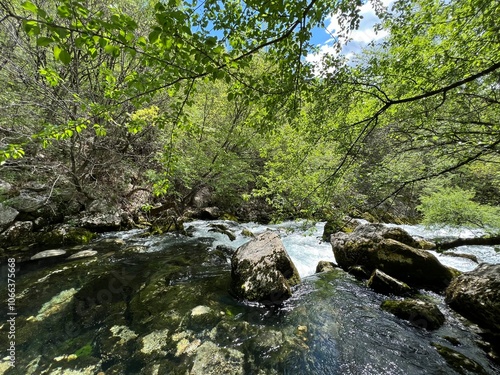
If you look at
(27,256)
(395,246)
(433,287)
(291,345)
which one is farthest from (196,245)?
(433,287)

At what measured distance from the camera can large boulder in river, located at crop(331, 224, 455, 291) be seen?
575cm

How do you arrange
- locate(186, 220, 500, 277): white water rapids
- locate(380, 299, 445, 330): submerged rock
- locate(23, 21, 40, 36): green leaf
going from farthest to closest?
locate(186, 220, 500, 277): white water rapids < locate(380, 299, 445, 330): submerged rock < locate(23, 21, 40, 36): green leaf

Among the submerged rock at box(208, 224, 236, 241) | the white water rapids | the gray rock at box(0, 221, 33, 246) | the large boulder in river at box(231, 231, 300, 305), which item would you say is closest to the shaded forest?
the gray rock at box(0, 221, 33, 246)

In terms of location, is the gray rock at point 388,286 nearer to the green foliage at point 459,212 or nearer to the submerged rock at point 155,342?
the submerged rock at point 155,342

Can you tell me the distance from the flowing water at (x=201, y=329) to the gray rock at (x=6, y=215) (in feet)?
8.34

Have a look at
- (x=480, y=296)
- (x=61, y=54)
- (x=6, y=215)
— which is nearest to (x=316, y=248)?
(x=480, y=296)

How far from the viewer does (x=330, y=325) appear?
4.25 meters

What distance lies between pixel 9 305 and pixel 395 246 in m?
8.94

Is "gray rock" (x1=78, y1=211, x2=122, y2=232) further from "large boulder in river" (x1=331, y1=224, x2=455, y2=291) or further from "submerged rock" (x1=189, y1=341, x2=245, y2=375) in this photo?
"large boulder in river" (x1=331, y1=224, x2=455, y2=291)

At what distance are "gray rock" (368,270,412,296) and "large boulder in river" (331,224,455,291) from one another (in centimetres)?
54

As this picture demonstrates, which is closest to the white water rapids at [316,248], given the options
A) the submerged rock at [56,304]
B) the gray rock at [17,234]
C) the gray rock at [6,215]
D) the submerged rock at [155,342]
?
the submerged rock at [155,342]

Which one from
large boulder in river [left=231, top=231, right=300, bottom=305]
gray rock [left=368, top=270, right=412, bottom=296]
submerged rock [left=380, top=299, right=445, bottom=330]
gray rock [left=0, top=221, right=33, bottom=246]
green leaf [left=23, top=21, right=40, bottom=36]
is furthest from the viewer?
gray rock [left=0, top=221, right=33, bottom=246]

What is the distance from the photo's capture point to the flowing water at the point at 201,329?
130 inches

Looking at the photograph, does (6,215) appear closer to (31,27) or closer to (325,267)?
(31,27)
